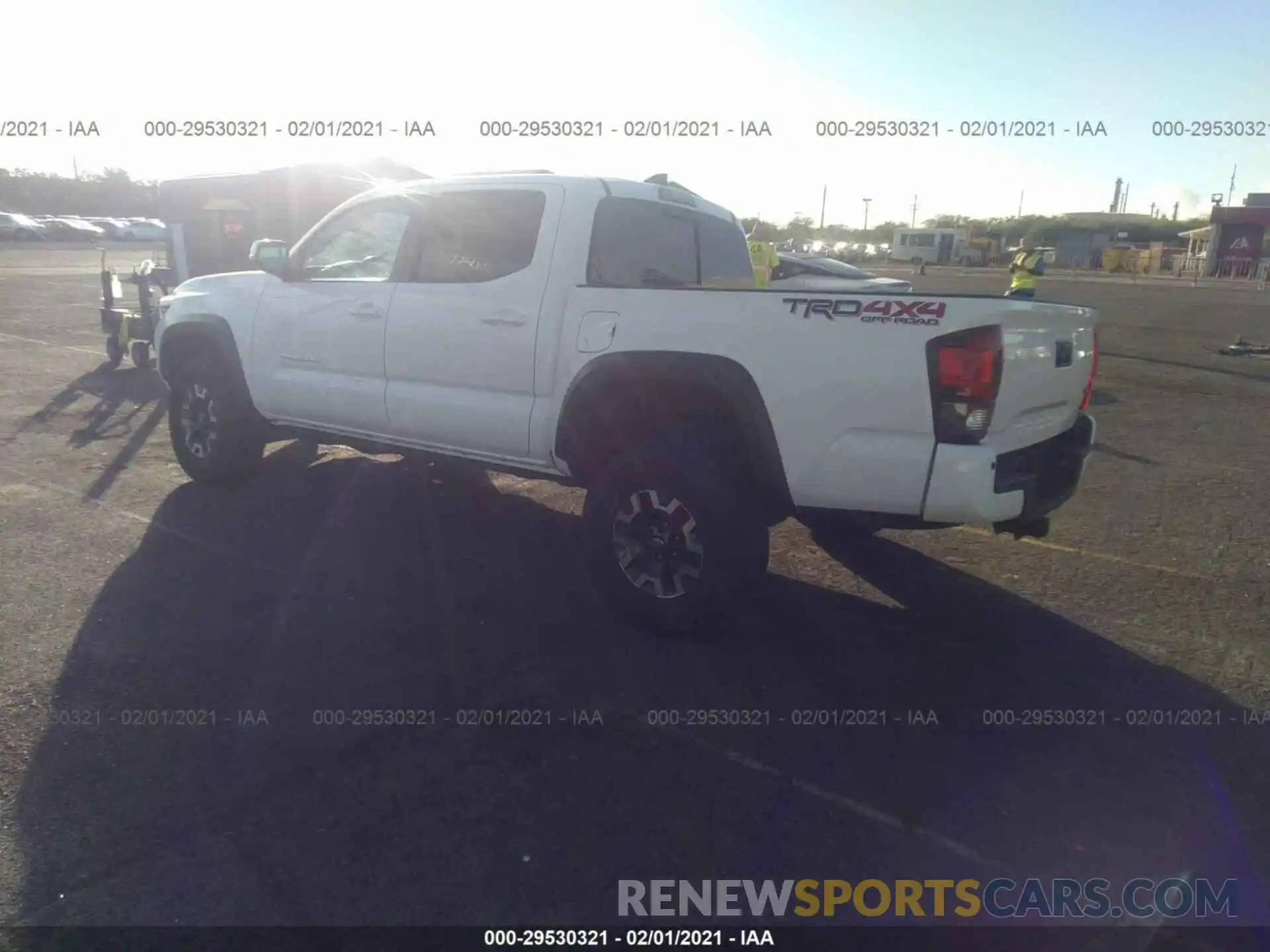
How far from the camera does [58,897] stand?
254 centimetres

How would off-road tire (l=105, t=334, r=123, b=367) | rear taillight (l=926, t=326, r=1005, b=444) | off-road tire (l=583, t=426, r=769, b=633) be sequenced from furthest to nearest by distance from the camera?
1. off-road tire (l=105, t=334, r=123, b=367)
2. off-road tire (l=583, t=426, r=769, b=633)
3. rear taillight (l=926, t=326, r=1005, b=444)

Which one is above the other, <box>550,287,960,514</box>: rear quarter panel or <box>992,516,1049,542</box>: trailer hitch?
<box>550,287,960,514</box>: rear quarter panel

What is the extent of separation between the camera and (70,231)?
50.6 m

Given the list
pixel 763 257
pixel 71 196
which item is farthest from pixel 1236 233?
pixel 71 196

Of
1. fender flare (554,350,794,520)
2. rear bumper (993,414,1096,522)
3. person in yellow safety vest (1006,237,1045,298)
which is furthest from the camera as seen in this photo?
person in yellow safety vest (1006,237,1045,298)

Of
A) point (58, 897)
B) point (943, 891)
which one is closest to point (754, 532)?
point (943, 891)

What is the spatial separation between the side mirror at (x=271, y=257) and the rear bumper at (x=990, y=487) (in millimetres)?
4086

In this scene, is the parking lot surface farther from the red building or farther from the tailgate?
the red building

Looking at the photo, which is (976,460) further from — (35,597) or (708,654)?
(35,597)

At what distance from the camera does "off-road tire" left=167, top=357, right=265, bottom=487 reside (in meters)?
5.98

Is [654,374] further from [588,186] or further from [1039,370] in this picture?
[1039,370]

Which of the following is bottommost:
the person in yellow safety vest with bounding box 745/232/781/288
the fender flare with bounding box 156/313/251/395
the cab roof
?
the fender flare with bounding box 156/313/251/395

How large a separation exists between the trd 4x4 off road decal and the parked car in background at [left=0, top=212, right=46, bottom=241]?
5434cm

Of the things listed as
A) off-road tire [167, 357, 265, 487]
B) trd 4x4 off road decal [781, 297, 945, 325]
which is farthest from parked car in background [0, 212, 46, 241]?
trd 4x4 off road decal [781, 297, 945, 325]
